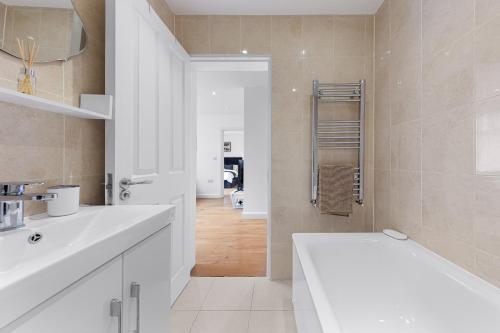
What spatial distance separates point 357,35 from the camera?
217cm

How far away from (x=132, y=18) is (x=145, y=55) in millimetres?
199

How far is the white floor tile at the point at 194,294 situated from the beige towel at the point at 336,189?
1.14 metres

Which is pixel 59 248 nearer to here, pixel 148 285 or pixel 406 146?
pixel 148 285

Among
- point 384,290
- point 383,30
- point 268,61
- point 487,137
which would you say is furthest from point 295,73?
point 384,290

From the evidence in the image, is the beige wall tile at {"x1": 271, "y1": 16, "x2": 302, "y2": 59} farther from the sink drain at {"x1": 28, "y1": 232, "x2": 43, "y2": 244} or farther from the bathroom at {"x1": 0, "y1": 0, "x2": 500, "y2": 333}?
the sink drain at {"x1": 28, "y1": 232, "x2": 43, "y2": 244}

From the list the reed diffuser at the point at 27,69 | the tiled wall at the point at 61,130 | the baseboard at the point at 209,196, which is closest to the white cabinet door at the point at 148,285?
the tiled wall at the point at 61,130

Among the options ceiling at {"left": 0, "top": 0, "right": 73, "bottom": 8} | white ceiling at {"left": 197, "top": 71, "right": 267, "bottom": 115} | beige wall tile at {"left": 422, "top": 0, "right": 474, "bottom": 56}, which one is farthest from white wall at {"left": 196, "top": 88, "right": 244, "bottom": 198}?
ceiling at {"left": 0, "top": 0, "right": 73, "bottom": 8}

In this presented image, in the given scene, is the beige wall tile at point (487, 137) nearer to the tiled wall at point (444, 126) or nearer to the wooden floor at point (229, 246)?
the tiled wall at point (444, 126)

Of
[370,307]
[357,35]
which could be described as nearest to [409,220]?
[370,307]

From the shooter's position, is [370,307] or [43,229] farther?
[370,307]

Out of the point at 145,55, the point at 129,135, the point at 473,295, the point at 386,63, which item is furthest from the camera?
the point at 386,63

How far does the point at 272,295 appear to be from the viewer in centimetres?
199

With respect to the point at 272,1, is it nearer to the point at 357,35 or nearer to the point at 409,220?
the point at 357,35

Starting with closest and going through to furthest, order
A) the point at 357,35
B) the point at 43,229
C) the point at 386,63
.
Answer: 1. the point at 43,229
2. the point at 386,63
3. the point at 357,35
